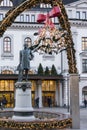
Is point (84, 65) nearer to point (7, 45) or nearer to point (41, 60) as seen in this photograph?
point (41, 60)

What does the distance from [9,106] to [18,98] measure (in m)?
37.2

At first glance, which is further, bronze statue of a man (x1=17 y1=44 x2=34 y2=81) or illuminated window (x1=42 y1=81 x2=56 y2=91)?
illuminated window (x1=42 y1=81 x2=56 y2=91)

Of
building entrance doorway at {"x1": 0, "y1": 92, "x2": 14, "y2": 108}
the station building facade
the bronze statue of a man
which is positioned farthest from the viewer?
the station building facade

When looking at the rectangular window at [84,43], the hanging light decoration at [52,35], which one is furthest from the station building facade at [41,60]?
the hanging light decoration at [52,35]

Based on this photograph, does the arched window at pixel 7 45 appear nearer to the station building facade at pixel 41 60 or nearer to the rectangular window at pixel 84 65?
the station building facade at pixel 41 60

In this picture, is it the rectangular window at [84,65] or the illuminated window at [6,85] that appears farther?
the rectangular window at [84,65]

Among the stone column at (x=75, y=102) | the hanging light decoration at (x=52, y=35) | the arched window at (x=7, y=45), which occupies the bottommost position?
the stone column at (x=75, y=102)

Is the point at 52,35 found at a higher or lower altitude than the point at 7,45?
lower

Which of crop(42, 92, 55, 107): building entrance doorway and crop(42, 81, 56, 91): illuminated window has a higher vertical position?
crop(42, 81, 56, 91): illuminated window

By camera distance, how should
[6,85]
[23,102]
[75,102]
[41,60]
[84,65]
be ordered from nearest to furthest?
[75,102]
[23,102]
[6,85]
[41,60]
[84,65]

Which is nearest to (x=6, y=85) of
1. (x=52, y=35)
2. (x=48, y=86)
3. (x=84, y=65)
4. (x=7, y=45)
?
(x=7, y=45)

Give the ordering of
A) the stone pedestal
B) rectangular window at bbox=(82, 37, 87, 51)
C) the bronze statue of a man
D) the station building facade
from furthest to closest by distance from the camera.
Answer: rectangular window at bbox=(82, 37, 87, 51) → the station building facade → the bronze statue of a man → the stone pedestal

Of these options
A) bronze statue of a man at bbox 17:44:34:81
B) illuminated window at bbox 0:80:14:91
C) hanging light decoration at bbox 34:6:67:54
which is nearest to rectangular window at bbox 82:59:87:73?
illuminated window at bbox 0:80:14:91

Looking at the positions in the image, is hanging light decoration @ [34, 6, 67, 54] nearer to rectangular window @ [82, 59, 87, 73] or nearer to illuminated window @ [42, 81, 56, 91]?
illuminated window @ [42, 81, 56, 91]
